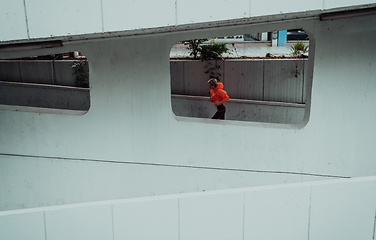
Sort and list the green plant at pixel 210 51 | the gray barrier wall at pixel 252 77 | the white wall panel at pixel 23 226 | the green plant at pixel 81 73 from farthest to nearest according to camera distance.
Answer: the green plant at pixel 81 73
the green plant at pixel 210 51
the gray barrier wall at pixel 252 77
the white wall panel at pixel 23 226

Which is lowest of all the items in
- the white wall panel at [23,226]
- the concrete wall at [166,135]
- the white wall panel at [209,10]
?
the white wall panel at [23,226]

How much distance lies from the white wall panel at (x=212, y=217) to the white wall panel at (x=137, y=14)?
2306mm

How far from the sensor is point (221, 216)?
4.57 metres

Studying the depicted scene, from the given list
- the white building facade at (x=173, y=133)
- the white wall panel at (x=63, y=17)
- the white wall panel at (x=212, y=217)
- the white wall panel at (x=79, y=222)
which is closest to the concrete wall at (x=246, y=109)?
the white building facade at (x=173, y=133)

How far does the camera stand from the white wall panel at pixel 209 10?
153 inches

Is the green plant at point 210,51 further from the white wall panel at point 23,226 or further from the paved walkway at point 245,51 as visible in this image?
the white wall panel at point 23,226

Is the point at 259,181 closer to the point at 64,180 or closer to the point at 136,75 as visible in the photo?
the point at 136,75

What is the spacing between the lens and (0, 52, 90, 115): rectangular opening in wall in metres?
10.5

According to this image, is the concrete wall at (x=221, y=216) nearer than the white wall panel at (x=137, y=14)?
No

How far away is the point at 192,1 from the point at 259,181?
137 inches

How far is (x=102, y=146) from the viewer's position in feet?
20.4

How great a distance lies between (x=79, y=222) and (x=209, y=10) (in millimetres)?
3209

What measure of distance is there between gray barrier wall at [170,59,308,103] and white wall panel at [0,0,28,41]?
6029mm

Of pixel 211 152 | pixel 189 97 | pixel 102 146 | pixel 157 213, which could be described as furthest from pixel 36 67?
pixel 157 213
